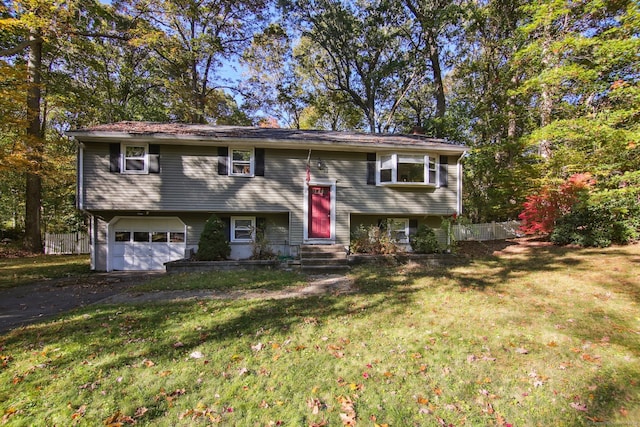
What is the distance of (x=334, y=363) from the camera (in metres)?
3.77

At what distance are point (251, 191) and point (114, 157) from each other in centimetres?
503

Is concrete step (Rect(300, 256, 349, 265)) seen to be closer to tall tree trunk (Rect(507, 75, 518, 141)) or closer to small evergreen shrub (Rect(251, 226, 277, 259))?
small evergreen shrub (Rect(251, 226, 277, 259))

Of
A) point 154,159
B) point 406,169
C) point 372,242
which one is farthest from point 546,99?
point 154,159

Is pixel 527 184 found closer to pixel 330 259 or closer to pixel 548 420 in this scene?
pixel 330 259

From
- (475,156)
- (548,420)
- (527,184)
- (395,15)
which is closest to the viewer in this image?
(548,420)

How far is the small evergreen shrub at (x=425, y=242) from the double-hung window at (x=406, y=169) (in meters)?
1.95

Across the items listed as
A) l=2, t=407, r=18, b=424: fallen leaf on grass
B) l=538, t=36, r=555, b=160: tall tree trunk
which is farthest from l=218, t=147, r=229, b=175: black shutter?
l=538, t=36, r=555, b=160: tall tree trunk

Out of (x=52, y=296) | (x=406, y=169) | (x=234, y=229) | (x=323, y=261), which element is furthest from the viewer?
(x=406, y=169)

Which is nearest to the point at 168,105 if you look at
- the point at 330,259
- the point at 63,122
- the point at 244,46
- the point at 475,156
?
the point at 244,46

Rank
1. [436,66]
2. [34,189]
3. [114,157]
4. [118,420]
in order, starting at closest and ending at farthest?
[118,420] < [114,157] < [34,189] < [436,66]

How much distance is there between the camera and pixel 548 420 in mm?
2855

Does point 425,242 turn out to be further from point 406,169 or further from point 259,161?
point 259,161

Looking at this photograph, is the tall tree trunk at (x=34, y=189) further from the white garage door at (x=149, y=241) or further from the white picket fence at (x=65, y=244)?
the white garage door at (x=149, y=241)

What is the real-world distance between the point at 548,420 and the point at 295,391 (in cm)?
252
